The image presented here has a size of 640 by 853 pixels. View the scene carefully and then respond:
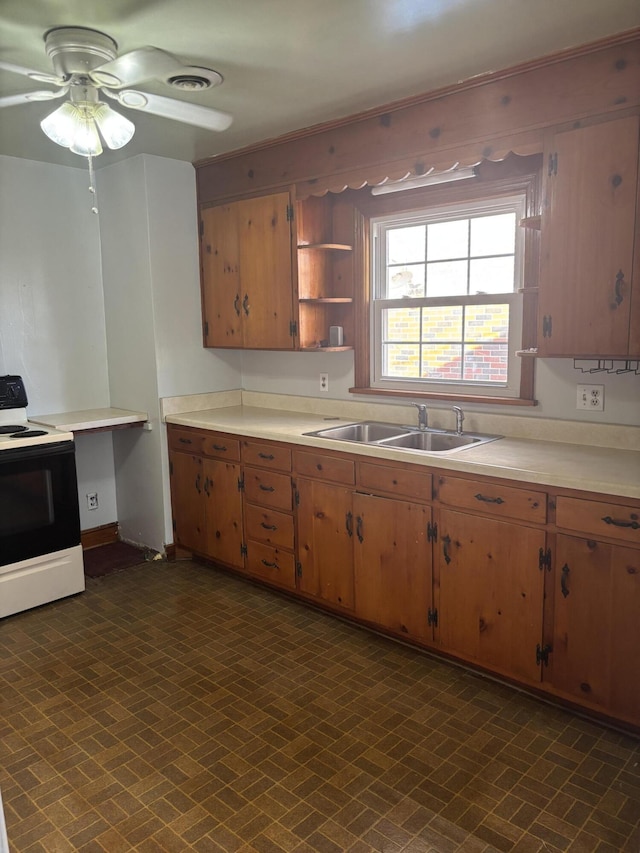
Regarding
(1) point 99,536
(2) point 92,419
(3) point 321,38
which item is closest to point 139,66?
(3) point 321,38

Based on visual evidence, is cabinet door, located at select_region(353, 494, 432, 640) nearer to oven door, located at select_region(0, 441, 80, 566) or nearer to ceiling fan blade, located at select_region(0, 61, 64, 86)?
oven door, located at select_region(0, 441, 80, 566)

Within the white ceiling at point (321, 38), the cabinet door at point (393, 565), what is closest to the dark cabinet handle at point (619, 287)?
the white ceiling at point (321, 38)

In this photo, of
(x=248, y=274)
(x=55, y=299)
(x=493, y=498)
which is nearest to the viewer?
(x=493, y=498)

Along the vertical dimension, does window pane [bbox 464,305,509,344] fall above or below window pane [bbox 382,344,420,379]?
above

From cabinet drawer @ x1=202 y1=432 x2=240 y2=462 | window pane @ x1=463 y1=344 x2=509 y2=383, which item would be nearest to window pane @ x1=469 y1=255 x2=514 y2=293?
window pane @ x1=463 y1=344 x2=509 y2=383

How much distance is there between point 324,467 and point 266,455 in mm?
421

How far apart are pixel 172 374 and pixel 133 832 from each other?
2.60 metres

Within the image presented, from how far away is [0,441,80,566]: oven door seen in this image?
126 inches

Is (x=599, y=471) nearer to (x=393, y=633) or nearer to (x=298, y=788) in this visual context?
(x=393, y=633)

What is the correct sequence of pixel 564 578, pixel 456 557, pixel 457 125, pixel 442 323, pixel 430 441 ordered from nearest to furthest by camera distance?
1. pixel 564 578
2. pixel 456 557
3. pixel 457 125
4. pixel 430 441
5. pixel 442 323

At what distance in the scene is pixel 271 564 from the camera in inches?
135

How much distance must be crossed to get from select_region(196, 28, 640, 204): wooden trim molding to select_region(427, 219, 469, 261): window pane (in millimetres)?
418

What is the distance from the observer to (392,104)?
2.85 metres

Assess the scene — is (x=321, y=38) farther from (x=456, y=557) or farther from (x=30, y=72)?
(x=456, y=557)
